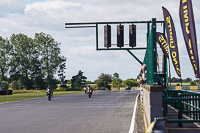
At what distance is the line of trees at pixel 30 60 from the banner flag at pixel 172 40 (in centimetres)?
9018

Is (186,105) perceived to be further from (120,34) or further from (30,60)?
(30,60)

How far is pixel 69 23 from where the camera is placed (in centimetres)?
2752

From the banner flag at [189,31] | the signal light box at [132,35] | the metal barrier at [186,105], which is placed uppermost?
the signal light box at [132,35]

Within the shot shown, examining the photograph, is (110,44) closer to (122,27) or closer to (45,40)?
(122,27)

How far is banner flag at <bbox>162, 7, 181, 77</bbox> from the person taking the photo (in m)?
15.5

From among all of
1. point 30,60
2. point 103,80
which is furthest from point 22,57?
point 103,80

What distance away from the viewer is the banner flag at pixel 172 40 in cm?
1545

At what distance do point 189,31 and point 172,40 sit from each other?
4994mm

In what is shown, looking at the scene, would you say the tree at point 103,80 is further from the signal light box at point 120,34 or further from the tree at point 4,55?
the signal light box at point 120,34

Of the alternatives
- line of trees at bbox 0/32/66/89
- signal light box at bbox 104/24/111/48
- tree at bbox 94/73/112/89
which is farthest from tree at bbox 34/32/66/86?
signal light box at bbox 104/24/111/48

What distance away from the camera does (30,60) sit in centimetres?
11006

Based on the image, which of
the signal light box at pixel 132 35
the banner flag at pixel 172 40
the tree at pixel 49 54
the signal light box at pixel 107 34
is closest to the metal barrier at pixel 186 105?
the banner flag at pixel 172 40

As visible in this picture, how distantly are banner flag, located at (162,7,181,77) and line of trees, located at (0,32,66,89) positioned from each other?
90180 mm

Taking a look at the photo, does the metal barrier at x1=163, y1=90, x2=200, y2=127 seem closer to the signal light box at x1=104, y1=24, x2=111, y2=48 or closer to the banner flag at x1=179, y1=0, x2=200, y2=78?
the banner flag at x1=179, y1=0, x2=200, y2=78
